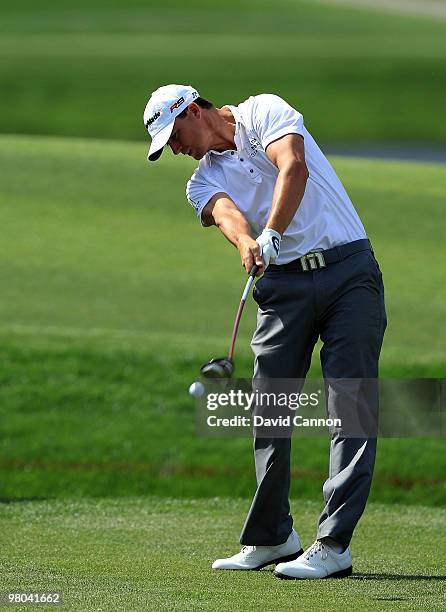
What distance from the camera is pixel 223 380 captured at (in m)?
4.91

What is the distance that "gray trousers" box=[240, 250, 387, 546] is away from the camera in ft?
16.1

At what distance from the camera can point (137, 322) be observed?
9.88m

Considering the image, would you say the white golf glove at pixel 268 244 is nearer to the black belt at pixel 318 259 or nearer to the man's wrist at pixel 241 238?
the man's wrist at pixel 241 238

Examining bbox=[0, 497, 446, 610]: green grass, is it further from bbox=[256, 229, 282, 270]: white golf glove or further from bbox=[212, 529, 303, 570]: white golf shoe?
bbox=[256, 229, 282, 270]: white golf glove

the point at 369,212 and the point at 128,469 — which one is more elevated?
the point at 369,212

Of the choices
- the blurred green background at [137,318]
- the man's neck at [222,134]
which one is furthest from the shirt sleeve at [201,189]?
the blurred green background at [137,318]

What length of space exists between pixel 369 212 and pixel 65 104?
12597 millimetres

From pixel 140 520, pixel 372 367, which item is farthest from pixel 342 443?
pixel 140 520

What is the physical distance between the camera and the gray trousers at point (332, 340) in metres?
4.91

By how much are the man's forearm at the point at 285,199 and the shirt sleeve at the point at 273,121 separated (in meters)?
0.18

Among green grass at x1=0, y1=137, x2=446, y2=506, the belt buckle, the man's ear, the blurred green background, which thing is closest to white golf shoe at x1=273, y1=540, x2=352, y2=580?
the belt buckle

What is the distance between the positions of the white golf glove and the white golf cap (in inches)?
19.8

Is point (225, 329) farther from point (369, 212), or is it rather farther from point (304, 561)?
point (304, 561)

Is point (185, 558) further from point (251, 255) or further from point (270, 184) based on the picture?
point (270, 184)
